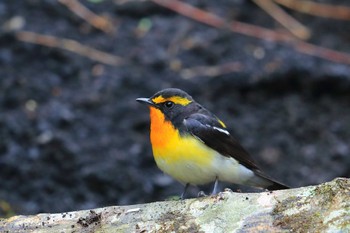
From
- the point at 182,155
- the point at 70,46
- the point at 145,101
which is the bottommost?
the point at 70,46

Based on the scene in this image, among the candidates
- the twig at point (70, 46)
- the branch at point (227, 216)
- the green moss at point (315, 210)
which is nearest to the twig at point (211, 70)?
the twig at point (70, 46)

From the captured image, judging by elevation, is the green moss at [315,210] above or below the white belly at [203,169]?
above

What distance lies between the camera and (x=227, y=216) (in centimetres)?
370

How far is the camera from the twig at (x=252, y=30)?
25.4 feet

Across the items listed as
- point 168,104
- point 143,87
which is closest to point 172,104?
point 168,104

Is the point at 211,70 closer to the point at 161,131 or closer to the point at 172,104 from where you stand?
the point at 172,104

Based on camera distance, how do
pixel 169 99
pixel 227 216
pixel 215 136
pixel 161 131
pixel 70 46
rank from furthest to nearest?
pixel 70 46
pixel 169 99
pixel 215 136
pixel 161 131
pixel 227 216

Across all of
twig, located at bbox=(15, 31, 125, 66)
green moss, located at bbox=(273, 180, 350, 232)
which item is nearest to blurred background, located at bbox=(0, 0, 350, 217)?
twig, located at bbox=(15, 31, 125, 66)

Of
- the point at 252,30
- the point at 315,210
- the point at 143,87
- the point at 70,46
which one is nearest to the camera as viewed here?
the point at 315,210

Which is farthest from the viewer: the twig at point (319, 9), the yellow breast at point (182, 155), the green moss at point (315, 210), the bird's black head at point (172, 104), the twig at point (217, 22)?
the twig at point (319, 9)

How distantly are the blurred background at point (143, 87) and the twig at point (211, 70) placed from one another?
11mm

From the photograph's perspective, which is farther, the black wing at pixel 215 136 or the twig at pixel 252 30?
the twig at pixel 252 30

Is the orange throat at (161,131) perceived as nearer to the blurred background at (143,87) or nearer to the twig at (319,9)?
the blurred background at (143,87)

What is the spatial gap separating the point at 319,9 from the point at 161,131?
409cm
